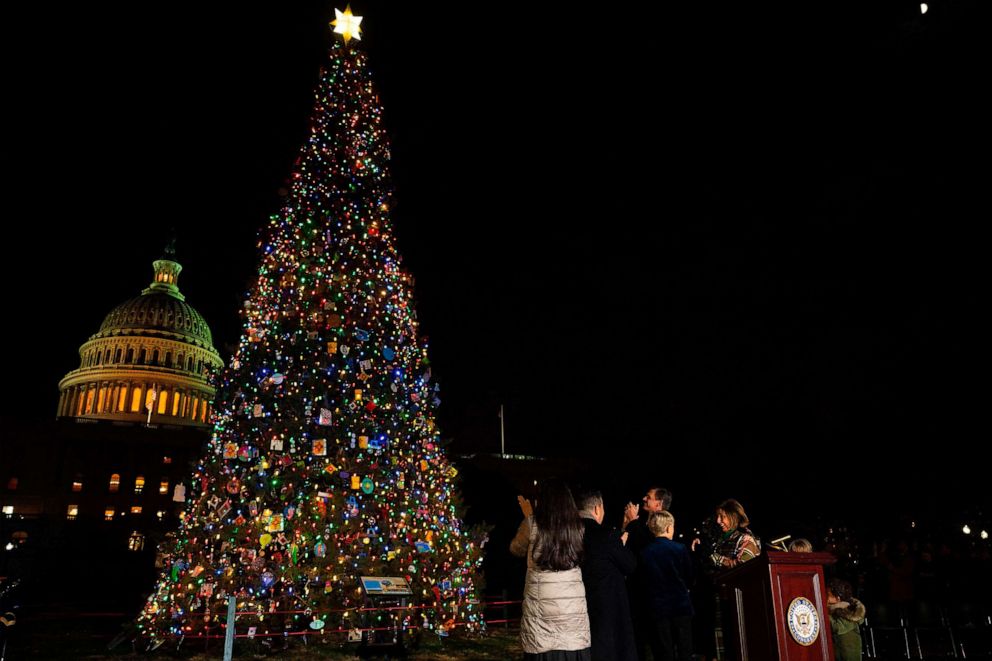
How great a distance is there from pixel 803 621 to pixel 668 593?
4.45 ft

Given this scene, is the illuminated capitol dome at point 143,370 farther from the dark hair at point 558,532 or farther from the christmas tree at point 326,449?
the dark hair at point 558,532

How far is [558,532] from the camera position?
4559mm

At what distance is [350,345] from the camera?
1222 cm

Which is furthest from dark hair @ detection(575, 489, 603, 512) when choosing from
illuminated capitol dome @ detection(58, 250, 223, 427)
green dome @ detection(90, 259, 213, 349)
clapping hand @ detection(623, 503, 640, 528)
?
green dome @ detection(90, 259, 213, 349)

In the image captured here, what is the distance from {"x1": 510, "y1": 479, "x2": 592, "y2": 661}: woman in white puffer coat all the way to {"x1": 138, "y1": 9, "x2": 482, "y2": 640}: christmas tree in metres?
6.43

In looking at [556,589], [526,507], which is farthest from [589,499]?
[556,589]

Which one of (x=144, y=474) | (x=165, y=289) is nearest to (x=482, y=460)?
(x=144, y=474)

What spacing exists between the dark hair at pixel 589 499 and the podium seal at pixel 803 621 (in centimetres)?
153

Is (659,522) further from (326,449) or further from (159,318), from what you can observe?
(159,318)

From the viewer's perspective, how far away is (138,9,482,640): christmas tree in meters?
10.7

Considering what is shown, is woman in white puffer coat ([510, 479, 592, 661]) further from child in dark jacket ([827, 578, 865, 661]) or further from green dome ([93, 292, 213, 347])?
green dome ([93, 292, 213, 347])

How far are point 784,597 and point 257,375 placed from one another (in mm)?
8946

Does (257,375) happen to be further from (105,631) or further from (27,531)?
(27,531)

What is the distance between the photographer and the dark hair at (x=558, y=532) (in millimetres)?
4523
